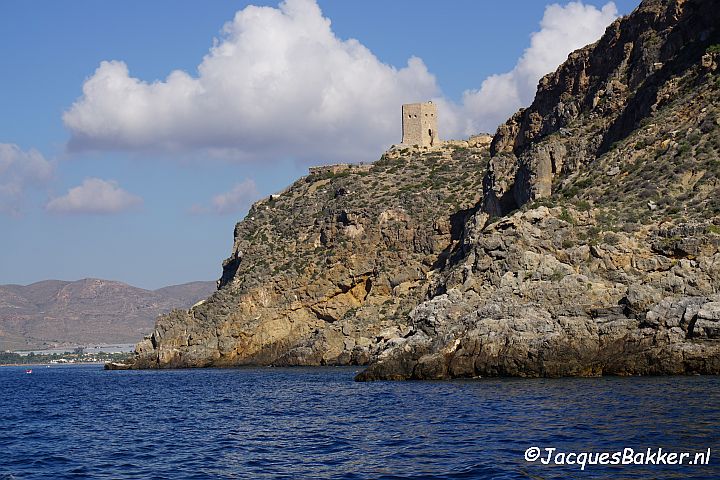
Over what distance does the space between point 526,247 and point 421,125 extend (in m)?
72.3

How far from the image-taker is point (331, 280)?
332 ft

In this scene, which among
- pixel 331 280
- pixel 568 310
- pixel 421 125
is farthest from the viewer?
pixel 421 125

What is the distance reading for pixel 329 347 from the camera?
292 ft

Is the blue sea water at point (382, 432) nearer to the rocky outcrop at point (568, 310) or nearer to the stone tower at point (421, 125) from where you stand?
the rocky outcrop at point (568, 310)

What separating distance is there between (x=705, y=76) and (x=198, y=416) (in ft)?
147

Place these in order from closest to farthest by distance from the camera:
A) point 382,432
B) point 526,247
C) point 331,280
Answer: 1. point 382,432
2. point 526,247
3. point 331,280

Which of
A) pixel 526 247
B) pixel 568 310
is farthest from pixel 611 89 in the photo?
pixel 568 310

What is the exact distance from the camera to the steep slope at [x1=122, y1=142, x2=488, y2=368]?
9331cm

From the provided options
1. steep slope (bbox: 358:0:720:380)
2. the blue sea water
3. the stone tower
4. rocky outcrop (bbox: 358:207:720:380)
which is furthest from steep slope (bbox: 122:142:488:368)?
the blue sea water

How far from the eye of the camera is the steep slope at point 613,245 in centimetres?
4869

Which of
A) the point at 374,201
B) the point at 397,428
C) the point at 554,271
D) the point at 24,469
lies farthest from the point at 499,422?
the point at 374,201

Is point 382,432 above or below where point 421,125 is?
below

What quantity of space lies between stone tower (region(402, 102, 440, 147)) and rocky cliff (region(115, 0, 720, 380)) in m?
2.62

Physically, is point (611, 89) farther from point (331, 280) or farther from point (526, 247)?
point (331, 280)
